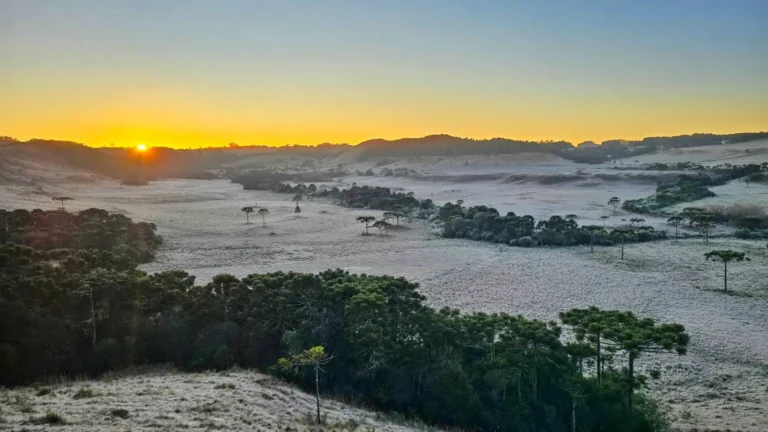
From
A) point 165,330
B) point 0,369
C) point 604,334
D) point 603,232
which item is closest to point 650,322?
point 604,334

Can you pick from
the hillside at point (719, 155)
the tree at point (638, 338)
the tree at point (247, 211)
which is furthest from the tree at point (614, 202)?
the hillside at point (719, 155)

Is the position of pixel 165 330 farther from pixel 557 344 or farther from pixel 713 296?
pixel 713 296

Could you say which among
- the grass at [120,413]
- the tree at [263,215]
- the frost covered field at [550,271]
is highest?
the tree at [263,215]

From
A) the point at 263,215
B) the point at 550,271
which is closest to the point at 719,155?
the point at 263,215

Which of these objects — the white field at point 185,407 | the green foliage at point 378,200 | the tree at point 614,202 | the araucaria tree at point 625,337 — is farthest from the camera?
the green foliage at point 378,200

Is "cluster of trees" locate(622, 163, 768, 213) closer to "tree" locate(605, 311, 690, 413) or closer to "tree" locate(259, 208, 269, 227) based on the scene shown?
"tree" locate(259, 208, 269, 227)

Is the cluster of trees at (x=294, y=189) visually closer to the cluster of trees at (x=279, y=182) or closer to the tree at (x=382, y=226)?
the cluster of trees at (x=279, y=182)

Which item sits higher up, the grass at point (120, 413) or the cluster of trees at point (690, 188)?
the cluster of trees at point (690, 188)
